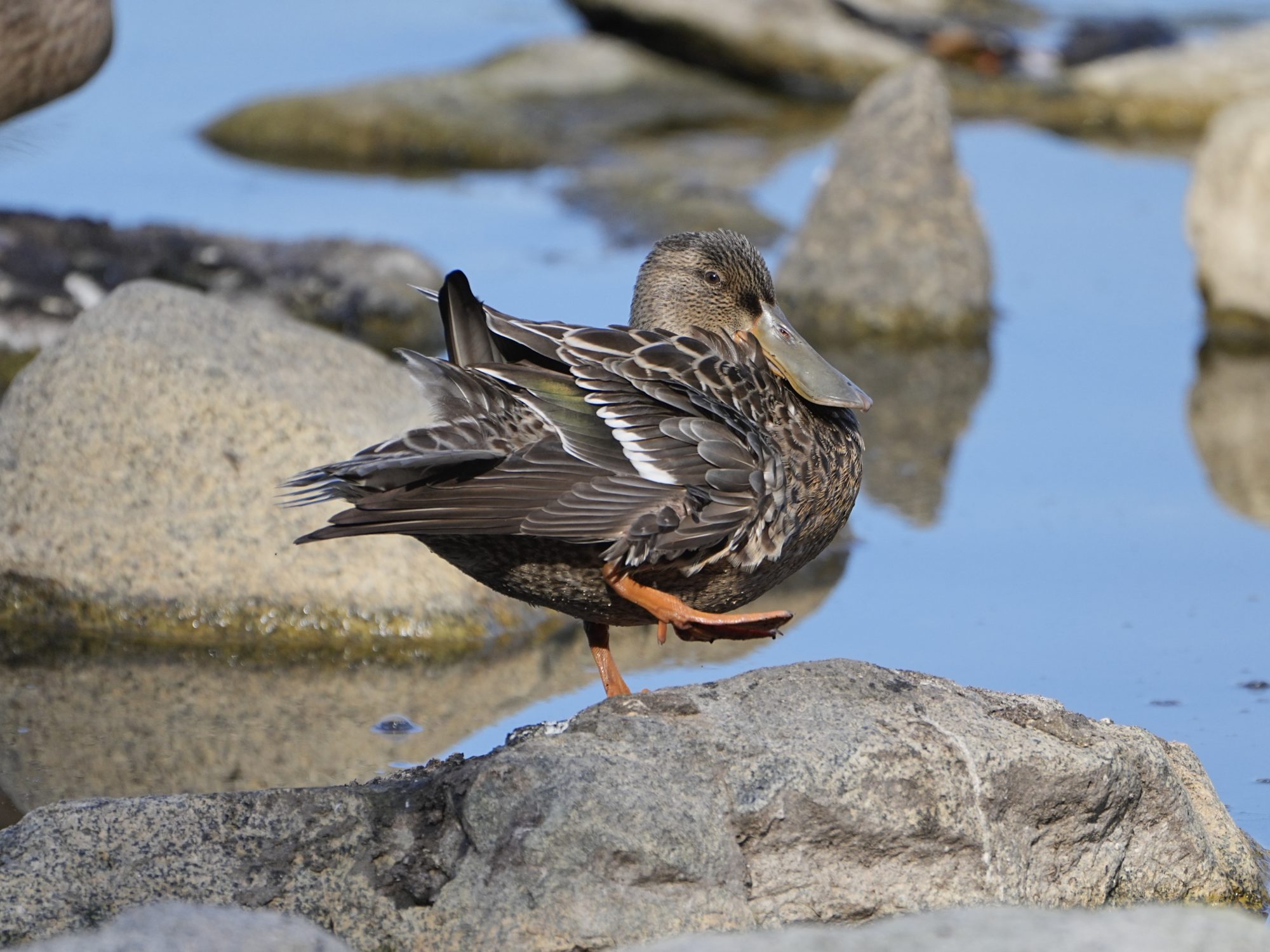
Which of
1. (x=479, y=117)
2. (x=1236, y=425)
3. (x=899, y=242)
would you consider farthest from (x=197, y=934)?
(x=479, y=117)

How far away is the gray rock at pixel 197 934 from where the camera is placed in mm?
2900

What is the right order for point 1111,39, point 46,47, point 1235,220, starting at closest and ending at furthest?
point 46,47 → point 1235,220 → point 1111,39

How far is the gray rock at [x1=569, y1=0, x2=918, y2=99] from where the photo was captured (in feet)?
53.1

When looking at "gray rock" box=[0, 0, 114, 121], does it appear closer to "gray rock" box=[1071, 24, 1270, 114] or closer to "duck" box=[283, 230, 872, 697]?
"duck" box=[283, 230, 872, 697]

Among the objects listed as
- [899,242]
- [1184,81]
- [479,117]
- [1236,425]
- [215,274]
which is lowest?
[479,117]

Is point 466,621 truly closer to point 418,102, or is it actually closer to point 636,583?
point 636,583

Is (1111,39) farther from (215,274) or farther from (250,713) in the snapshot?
(250,713)

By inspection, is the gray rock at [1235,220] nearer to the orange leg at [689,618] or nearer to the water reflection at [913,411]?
the water reflection at [913,411]

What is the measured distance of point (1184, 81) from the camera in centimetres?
1542

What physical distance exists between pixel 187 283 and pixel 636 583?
5667 mm

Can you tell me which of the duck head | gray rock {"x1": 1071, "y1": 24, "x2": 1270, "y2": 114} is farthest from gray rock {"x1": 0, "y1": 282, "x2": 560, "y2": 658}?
gray rock {"x1": 1071, "y1": 24, "x2": 1270, "y2": 114}

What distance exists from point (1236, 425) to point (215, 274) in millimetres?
Answer: 5059

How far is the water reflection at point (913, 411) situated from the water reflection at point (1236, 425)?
42.7 inches

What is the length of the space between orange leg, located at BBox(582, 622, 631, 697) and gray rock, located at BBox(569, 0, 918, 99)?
39.9 ft
